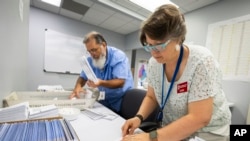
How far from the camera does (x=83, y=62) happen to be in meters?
1.24

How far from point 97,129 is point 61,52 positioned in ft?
11.5

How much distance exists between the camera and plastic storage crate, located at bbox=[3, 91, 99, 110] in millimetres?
1069

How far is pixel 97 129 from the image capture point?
0.85 m

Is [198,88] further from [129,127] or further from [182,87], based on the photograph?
[129,127]

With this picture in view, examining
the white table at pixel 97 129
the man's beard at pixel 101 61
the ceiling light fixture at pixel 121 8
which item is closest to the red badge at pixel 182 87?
the white table at pixel 97 129

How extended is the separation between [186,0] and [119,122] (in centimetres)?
254

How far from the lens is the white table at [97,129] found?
0.75m

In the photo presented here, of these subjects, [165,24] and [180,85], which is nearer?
[165,24]

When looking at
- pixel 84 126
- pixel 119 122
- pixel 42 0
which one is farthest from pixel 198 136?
pixel 42 0

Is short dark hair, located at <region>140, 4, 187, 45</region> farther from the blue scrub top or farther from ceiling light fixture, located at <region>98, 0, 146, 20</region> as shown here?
ceiling light fixture, located at <region>98, 0, 146, 20</region>

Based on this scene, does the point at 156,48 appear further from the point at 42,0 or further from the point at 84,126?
the point at 42,0

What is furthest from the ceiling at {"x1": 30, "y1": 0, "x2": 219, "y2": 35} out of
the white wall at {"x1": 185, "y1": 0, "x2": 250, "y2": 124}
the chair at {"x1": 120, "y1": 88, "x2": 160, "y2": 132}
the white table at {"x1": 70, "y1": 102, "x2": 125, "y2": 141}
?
the white table at {"x1": 70, "y1": 102, "x2": 125, "y2": 141}

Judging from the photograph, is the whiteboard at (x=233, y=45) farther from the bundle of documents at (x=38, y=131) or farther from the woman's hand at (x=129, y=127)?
the bundle of documents at (x=38, y=131)

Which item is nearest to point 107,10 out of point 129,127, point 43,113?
point 43,113
